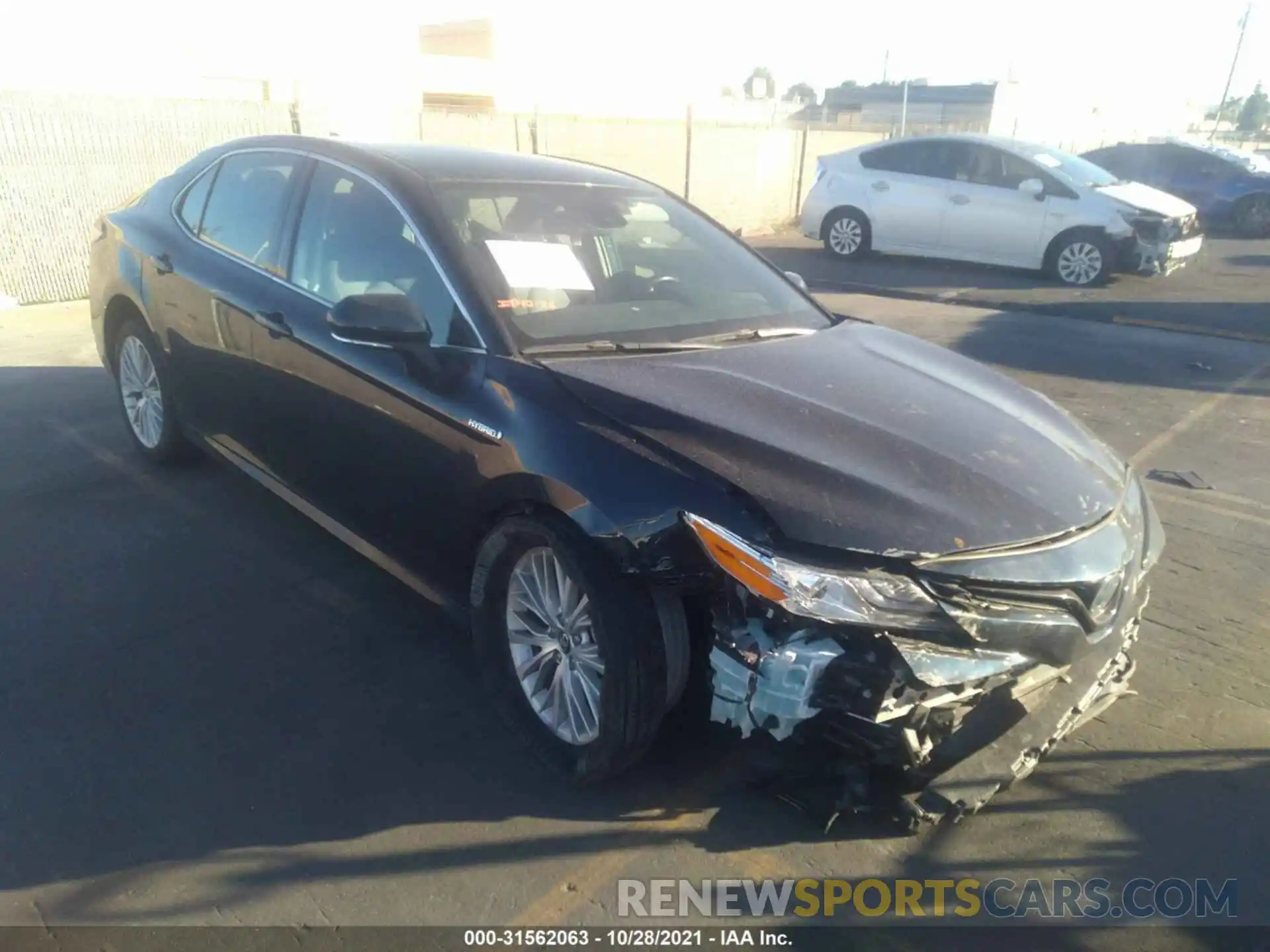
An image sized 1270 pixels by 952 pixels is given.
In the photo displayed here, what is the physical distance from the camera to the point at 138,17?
24203mm

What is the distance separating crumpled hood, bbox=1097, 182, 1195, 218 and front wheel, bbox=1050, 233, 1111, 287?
1.83 feet

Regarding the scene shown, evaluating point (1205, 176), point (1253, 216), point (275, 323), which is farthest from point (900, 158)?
point (275, 323)

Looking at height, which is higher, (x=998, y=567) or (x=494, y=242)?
(x=494, y=242)

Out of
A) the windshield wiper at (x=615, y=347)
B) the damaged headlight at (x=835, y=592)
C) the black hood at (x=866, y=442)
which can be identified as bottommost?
the damaged headlight at (x=835, y=592)

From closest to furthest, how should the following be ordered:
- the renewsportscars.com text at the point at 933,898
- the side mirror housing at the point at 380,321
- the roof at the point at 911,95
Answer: the renewsportscars.com text at the point at 933,898, the side mirror housing at the point at 380,321, the roof at the point at 911,95

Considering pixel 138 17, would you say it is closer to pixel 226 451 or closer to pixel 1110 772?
pixel 226 451

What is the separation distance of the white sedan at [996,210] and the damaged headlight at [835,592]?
1072cm

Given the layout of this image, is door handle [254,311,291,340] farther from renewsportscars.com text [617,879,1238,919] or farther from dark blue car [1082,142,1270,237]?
dark blue car [1082,142,1270,237]

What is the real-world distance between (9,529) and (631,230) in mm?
3059

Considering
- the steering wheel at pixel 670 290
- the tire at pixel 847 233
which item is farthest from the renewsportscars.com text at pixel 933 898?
the tire at pixel 847 233

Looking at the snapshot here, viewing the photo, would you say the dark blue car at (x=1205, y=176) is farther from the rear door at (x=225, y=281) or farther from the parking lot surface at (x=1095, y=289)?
the rear door at (x=225, y=281)

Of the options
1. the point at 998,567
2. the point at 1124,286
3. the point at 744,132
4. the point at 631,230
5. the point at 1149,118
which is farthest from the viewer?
the point at 1149,118

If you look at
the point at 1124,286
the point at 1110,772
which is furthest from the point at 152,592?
the point at 1124,286

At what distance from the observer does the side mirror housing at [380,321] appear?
10.5 feet
